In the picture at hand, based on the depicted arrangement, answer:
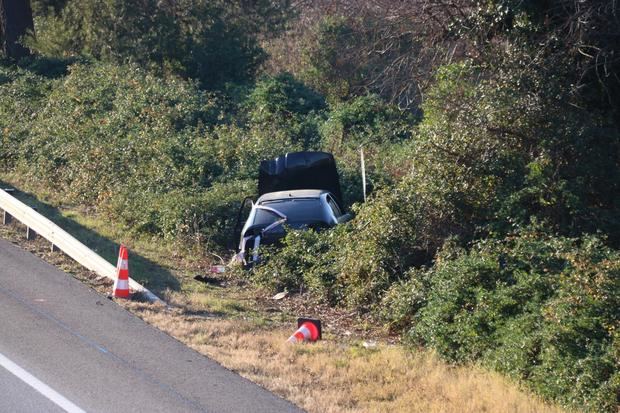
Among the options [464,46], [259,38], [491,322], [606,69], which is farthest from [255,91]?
[491,322]

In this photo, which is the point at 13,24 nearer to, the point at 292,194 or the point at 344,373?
the point at 292,194

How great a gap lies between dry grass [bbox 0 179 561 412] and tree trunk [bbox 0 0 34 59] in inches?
810

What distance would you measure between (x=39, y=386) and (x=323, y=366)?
288 centimetres

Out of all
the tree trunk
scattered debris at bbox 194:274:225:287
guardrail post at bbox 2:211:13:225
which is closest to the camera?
scattered debris at bbox 194:274:225:287

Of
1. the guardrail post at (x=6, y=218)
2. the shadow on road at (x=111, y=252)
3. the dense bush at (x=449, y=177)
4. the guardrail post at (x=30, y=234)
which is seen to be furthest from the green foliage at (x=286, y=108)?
the guardrail post at (x=30, y=234)

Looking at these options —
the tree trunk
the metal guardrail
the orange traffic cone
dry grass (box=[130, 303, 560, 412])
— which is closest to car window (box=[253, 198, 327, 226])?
the metal guardrail

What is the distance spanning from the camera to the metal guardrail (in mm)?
11812

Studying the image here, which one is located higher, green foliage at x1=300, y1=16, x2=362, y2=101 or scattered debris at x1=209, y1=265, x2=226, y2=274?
green foliage at x1=300, y1=16, x2=362, y2=101

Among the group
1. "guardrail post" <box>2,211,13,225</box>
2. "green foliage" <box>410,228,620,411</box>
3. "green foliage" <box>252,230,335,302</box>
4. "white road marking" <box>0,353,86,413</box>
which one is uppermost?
"green foliage" <box>410,228,620,411</box>

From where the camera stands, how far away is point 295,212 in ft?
50.4

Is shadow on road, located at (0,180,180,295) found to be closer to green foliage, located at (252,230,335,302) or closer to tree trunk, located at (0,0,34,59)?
green foliage, located at (252,230,335,302)

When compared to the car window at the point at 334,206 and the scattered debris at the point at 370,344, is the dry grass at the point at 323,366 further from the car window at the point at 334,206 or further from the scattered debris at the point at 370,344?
the car window at the point at 334,206

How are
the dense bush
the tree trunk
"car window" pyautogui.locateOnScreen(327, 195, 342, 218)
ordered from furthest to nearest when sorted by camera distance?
the tree trunk → "car window" pyautogui.locateOnScreen(327, 195, 342, 218) → the dense bush

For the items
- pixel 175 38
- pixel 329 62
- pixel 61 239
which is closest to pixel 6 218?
pixel 61 239
